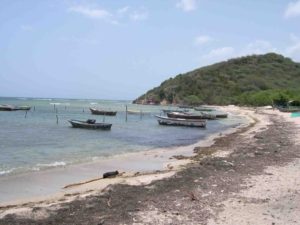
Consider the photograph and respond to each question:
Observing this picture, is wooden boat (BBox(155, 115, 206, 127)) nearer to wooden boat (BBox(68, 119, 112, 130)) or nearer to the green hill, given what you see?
wooden boat (BBox(68, 119, 112, 130))

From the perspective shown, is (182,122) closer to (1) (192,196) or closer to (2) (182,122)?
(2) (182,122)

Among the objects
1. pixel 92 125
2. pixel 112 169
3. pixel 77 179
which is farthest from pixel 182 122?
pixel 77 179

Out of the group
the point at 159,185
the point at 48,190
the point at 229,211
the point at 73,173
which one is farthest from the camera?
the point at 73,173

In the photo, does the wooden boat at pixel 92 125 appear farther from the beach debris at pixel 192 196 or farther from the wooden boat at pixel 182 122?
the beach debris at pixel 192 196

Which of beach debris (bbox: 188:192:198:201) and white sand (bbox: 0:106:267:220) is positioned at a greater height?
beach debris (bbox: 188:192:198:201)

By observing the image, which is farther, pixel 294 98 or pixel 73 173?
pixel 294 98

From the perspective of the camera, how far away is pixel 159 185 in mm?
14945

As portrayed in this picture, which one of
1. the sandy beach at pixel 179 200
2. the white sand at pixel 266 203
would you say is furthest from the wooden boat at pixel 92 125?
the white sand at pixel 266 203

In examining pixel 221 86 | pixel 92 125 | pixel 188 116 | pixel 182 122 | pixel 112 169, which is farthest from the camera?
pixel 221 86

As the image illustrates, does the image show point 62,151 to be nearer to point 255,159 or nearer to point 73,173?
point 73,173

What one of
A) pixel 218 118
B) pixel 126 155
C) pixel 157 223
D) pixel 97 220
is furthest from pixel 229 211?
pixel 218 118

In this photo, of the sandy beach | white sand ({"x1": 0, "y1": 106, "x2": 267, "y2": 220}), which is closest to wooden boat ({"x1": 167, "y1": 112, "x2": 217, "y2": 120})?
white sand ({"x1": 0, "y1": 106, "x2": 267, "y2": 220})

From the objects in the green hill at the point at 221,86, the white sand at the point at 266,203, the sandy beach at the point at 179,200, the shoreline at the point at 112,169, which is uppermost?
the green hill at the point at 221,86

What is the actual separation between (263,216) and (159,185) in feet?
16.0
